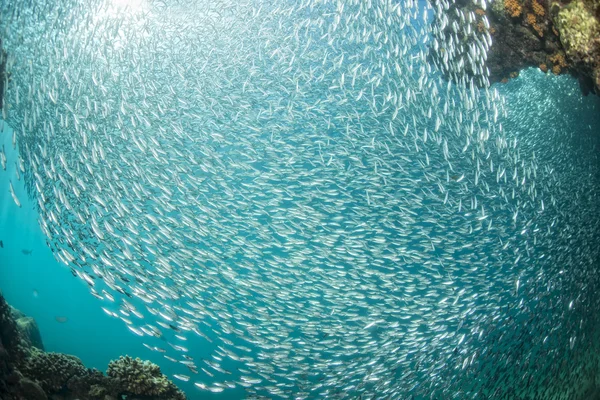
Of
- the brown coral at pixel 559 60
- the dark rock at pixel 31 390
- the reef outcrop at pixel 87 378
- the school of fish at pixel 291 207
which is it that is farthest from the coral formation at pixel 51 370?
the brown coral at pixel 559 60

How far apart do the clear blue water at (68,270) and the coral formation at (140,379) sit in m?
1.87

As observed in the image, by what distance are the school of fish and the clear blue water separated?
6.99ft

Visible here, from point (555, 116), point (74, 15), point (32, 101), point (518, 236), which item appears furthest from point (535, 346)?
point (74, 15)

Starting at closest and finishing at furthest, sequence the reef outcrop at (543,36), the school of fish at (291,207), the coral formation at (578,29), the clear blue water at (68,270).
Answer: the coral formation at (578,29), the reef outcrop at (543,36), the school of fish at (291,207), the clear blue water at (68,270)

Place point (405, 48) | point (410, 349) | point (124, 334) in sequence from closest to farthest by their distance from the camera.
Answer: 1. point (410, 349)
2. point (405, 48)
3. point (124, 334)

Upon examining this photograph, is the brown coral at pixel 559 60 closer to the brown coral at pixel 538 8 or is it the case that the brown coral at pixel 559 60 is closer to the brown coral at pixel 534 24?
the brown coral at pixel 534 24

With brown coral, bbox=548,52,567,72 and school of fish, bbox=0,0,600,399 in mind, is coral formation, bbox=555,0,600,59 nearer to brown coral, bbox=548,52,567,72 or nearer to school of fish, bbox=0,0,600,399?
school of fish, bbox=0,0,600,399

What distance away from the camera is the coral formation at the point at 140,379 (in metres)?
5.55

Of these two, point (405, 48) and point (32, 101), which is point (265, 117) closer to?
point (405, 48)

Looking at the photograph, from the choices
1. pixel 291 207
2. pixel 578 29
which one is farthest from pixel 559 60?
pixel 291 207

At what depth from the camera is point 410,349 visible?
24.3ft

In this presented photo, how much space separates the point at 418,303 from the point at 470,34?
7.00 metres

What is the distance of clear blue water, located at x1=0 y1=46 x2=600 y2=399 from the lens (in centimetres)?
1261

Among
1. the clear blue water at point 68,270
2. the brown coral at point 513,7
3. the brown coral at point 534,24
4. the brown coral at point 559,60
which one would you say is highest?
the clear blue water at point 68,270
